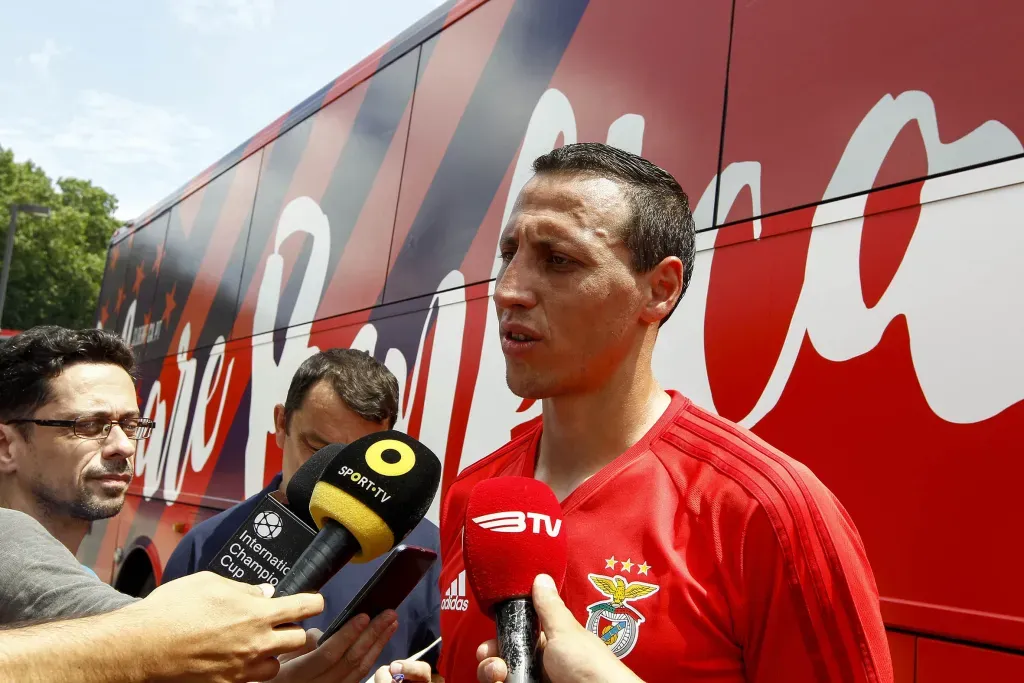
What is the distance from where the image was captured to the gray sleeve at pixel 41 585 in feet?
6.01

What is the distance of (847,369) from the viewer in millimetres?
2273

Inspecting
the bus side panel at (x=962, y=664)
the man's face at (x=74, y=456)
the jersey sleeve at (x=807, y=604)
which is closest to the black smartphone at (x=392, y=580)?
the jersey sleeve at (x=807, y=604)

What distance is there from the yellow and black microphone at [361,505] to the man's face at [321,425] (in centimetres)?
Answer: 151

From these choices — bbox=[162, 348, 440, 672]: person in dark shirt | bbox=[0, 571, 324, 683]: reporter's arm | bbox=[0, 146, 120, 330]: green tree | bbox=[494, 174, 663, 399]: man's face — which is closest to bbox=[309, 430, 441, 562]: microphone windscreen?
bbox=[0, 571, 324, 683]: reporter's arm

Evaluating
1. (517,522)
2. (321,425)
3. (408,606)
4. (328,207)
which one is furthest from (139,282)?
(517,522)

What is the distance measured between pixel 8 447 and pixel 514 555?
1899 mm

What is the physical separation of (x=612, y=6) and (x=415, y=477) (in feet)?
7.12

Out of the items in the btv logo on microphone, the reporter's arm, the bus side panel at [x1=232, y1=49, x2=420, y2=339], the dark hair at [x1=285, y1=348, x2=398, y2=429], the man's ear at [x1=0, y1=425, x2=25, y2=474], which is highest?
the bus side panel at [x1=232, y1=49, x2=420, y2=339]

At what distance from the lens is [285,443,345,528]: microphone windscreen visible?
1.91 meters

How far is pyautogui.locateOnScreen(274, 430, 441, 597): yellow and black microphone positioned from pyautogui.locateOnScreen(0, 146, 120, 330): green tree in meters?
32.6

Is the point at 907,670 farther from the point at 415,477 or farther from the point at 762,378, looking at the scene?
the point at 415,477

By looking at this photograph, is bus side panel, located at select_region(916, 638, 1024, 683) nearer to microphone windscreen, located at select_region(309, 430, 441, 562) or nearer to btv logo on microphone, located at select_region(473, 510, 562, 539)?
btv logo on microphone, located at select_region(473, 510, 562, 539)

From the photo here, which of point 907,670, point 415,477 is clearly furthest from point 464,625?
point 907,670

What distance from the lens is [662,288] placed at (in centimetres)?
187
